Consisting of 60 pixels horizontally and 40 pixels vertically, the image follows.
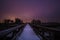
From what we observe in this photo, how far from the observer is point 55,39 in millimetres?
3697

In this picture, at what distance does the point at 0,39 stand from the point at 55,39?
1292mm

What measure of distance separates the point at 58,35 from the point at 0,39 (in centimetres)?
134

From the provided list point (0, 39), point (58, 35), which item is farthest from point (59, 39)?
point (0, 39)

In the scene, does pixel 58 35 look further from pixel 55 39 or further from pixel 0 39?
pixel 0 39

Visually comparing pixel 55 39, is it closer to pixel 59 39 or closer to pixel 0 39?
pixel 59 39

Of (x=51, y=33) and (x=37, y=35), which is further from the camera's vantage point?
(x=37, y=35)

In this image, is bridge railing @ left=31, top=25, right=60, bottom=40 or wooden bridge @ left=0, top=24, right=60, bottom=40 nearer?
bridge railing @ left=31, top=25, right=60, bottom=40

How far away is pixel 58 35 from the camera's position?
352 cm

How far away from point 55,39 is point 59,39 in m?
0.14

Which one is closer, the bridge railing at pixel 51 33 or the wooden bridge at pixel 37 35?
the bridge railing at pixel 51 33

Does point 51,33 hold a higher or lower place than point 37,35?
higher

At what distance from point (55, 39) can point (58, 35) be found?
0.22 metres

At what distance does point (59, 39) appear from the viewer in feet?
11.8
